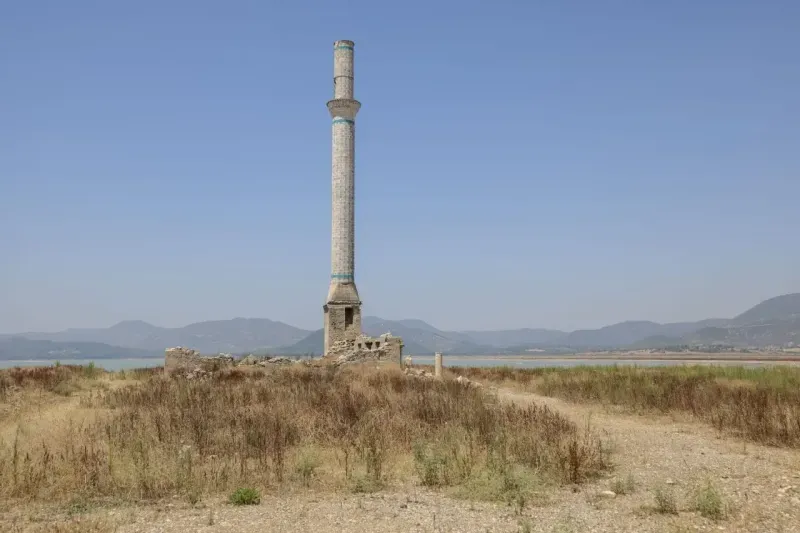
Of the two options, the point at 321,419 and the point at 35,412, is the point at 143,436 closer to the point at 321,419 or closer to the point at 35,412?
the point at 321,419

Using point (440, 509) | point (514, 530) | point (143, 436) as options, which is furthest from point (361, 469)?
point (143, 436)

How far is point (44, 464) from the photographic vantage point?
8.73 meters

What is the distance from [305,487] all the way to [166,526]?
7.29 ft

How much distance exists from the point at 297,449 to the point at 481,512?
13.5 feet

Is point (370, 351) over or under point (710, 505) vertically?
over

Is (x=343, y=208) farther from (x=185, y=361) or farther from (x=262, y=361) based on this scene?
(x=185, y=361)

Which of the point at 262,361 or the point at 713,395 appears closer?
the point at 713,395

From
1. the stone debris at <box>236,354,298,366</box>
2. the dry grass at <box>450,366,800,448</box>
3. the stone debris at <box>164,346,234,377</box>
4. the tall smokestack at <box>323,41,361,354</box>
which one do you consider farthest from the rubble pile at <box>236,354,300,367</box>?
the dry grass at <box>450,366,800,448</box>

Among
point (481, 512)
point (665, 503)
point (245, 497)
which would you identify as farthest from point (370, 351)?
point (665, 503)

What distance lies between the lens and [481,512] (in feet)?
24.0

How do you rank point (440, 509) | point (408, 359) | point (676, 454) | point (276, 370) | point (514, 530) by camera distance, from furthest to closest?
1. point (408, 359)
2. point (276, 370)
3. point (676, 454)
4. point (440, 509)
5. point (514, 530)

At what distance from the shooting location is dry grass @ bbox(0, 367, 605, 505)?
27.2 feet

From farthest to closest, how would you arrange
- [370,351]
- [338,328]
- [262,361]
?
[338,328], [262,361], [370,351]

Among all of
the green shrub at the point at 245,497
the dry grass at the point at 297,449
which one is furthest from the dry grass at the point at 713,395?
the green shrub at the point at 245,497
